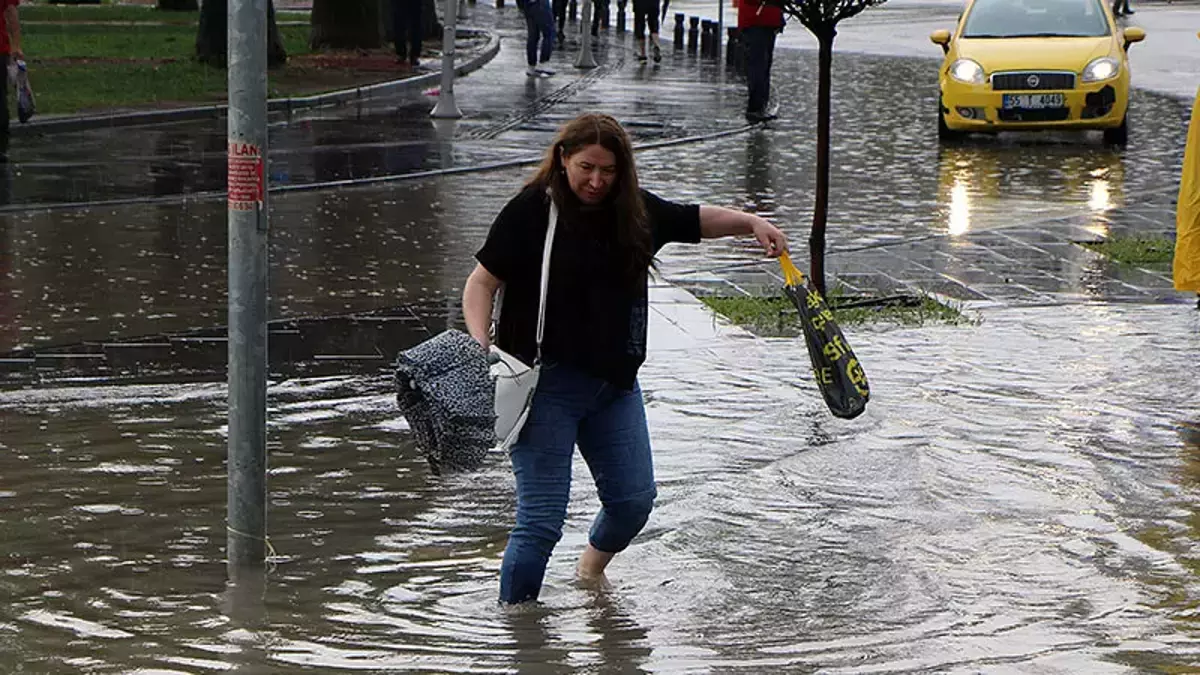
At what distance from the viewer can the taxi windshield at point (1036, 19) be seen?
21.8 m

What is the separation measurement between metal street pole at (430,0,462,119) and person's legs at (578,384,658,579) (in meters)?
16.0

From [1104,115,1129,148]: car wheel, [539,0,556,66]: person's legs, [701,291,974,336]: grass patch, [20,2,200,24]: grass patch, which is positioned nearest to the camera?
[701,291,974,336]: grass patch

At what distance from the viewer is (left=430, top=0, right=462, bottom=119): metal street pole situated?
22.1 meters

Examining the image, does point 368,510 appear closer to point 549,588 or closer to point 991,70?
point 549,588

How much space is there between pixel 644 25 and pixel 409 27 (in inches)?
184

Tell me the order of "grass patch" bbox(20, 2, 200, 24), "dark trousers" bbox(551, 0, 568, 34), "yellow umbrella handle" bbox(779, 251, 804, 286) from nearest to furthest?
"yellow umbrella handle" bbox(779, 251, 804, 286)
"grass patch" bbox(20, 2, 200, 24)
"dark trousers" bbox(551, 0, 568, 34)

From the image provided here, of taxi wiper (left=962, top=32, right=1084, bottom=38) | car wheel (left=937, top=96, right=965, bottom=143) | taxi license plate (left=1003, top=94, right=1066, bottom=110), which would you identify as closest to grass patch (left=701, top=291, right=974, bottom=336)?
taxi license plate (left=1003, top=94, right=1066, bottom=110)

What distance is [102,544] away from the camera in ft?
23.2

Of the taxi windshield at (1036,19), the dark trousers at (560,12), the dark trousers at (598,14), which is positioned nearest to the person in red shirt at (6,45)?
the taxi windshield at (1036,19)

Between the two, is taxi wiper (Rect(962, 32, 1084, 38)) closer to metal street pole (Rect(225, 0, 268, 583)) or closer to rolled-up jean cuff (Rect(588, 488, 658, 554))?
rolled-up jean cuff (Rect(588, 488, 658, 554))

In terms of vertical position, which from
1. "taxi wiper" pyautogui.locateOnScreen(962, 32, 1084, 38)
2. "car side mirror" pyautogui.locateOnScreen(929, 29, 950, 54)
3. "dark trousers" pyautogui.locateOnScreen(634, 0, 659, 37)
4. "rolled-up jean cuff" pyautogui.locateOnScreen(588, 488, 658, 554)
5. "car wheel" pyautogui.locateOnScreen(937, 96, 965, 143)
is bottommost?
"car wheel" pyautogui.locateOnScreen(937, 96, 965, 143)

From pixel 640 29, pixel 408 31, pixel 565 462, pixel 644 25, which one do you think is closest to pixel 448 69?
pixel 408 31

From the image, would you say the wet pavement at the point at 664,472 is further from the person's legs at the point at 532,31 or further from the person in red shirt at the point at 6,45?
the person's legs at the point at 532,31

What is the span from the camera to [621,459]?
634cm
